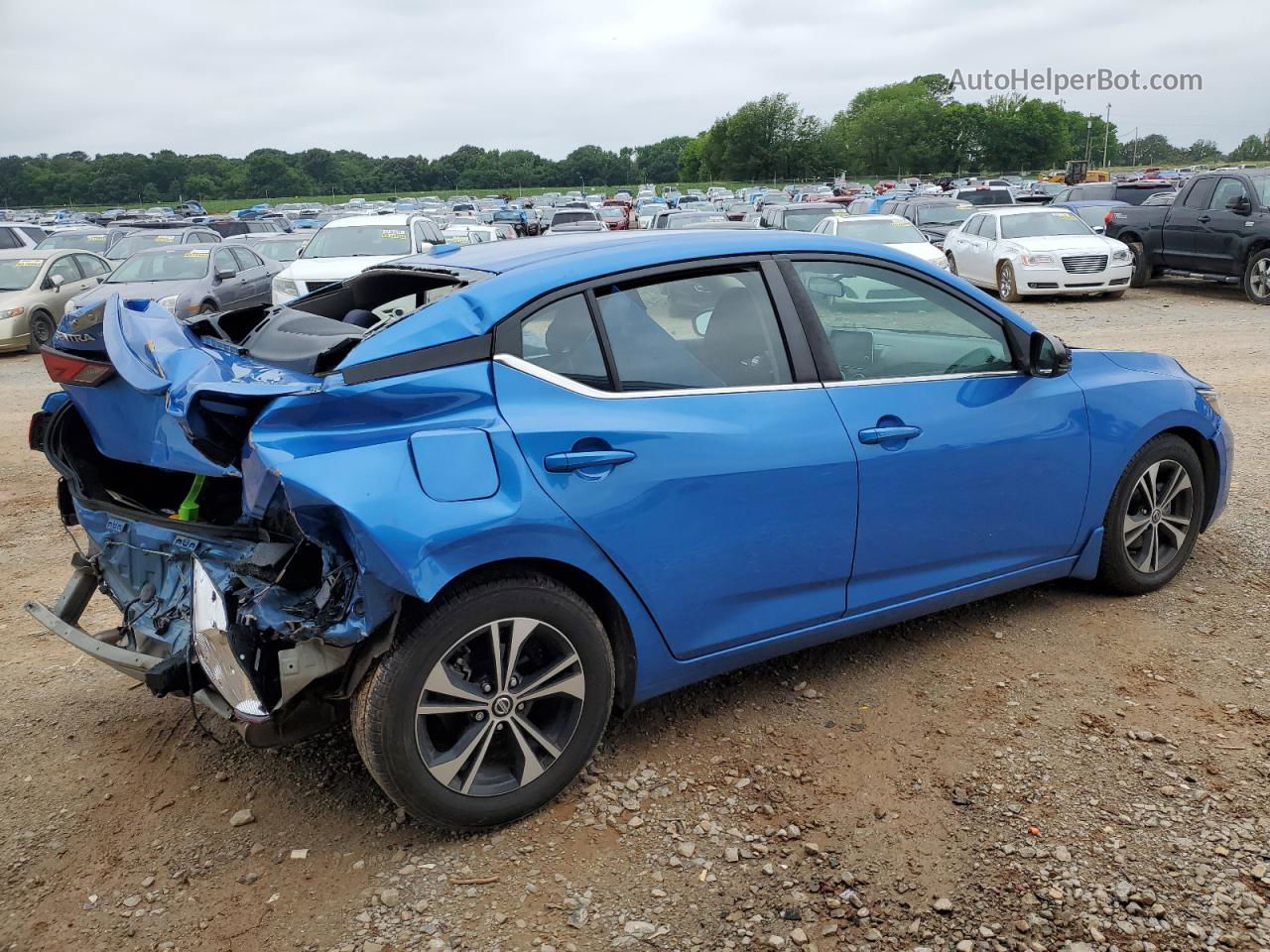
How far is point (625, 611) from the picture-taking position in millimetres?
3189

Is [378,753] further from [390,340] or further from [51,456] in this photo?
[51,456]

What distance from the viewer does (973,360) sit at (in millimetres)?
3977

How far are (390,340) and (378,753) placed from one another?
116cm

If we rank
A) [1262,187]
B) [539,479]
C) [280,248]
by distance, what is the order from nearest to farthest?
[539,479] < [1262,187] < [280,248]

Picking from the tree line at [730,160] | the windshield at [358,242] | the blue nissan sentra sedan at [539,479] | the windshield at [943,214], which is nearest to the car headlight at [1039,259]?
the windshield at [943,214]

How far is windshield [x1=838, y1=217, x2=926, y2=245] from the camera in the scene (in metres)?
17.2

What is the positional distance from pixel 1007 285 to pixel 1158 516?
1349cm

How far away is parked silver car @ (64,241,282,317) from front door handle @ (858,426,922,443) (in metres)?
13.0

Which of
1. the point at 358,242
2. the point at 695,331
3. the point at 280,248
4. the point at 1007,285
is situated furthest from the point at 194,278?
the point at 695,331

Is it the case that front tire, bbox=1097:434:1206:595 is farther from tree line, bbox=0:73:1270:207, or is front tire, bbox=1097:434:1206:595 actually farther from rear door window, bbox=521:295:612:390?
tree line, bbox=0:73:1270:207

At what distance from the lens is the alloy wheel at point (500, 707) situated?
294cm

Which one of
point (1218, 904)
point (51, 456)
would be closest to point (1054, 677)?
point (1218, 904)

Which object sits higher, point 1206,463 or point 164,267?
point 164,267

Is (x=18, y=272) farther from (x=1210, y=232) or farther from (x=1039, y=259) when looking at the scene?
(x=1210, y=232)
